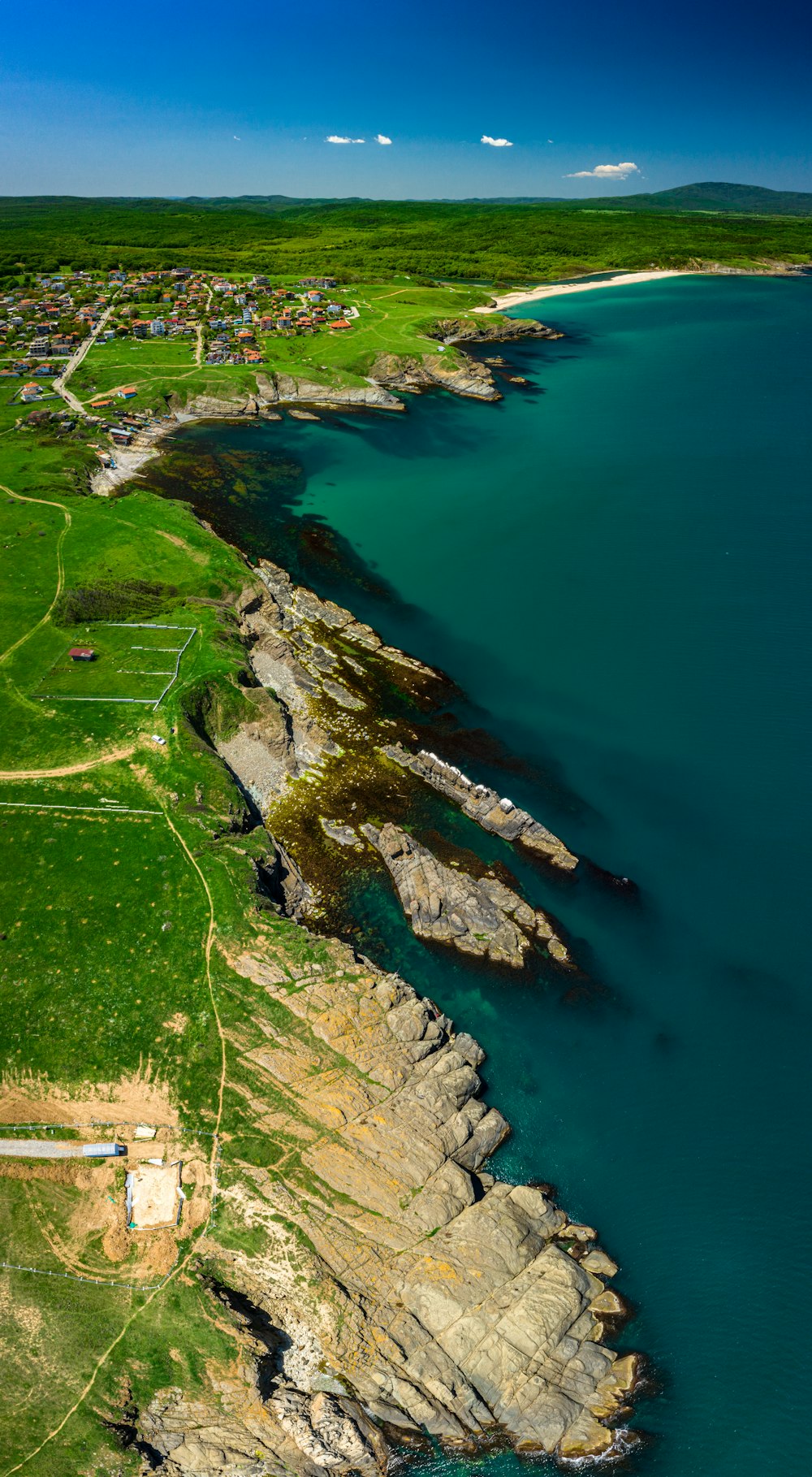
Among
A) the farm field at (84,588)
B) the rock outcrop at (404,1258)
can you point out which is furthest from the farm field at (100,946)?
the farm field at (84,588)

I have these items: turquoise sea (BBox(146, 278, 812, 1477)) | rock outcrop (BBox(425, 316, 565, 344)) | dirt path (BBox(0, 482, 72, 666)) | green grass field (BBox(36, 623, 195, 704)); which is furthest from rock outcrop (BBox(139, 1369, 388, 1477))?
rock outcrop (BBox(425, 316, 565, 344))

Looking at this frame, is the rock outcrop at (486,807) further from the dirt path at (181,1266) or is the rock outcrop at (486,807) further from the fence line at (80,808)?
the fence line at (80,808)

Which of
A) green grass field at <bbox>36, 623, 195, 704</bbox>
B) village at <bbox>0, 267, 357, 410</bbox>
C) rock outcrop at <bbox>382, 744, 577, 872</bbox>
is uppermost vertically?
village at <bbox>0, 267, 357, 410</bbox>

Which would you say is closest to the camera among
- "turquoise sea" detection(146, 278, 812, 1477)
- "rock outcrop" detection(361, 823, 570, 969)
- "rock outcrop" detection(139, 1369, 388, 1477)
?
"rock outcrop" detection(139, 1369, 388, 1477)

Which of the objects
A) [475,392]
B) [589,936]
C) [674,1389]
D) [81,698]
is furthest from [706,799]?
[475,392]

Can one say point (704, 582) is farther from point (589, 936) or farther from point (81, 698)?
point (81, 698)

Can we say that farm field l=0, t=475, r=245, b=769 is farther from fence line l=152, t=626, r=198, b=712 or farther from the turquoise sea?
the turquoise sea

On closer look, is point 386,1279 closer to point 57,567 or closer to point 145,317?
point 57,567
